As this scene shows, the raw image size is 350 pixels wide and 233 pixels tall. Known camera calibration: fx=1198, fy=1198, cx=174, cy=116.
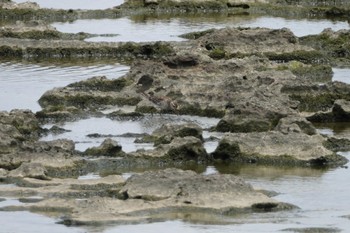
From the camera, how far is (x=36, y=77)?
139 ft

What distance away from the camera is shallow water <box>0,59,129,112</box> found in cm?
3696

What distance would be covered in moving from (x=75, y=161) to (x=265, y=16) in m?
40.5

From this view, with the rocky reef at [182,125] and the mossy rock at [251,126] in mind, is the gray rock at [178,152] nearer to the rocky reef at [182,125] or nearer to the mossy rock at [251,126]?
the rocky reef at [182,125]

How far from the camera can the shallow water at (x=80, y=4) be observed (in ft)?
238

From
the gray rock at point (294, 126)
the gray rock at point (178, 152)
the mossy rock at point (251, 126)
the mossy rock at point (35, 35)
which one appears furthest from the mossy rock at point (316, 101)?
the mossy rock at point (35, 35)

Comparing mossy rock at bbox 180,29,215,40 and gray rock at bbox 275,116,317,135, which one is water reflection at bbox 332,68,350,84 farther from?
gray rock at bbox 275,116,317,135

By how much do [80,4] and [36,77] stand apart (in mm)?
33655

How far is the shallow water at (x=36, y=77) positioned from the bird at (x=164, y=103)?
3.38 meters

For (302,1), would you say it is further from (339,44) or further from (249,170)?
(249,170)

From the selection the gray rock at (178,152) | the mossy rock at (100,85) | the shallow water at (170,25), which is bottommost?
the shallow water at (170,25)

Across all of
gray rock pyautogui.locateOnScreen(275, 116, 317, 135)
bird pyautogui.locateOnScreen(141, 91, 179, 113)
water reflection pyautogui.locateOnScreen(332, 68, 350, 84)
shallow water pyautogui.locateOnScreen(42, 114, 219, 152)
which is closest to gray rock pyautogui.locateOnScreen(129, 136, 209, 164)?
shallow water pyautogui.locateOnScreen(42, 114, 219, 152)

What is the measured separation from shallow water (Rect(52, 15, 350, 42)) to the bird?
1802 cm

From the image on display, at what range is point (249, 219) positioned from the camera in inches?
836

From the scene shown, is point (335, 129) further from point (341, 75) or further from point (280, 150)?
point (341, 75)
